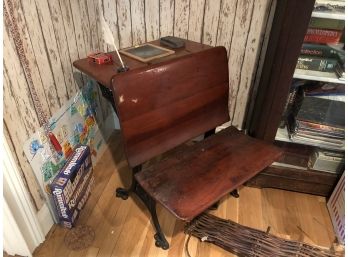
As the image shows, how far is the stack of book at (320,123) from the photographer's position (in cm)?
148

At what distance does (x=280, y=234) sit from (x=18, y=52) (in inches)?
60.8

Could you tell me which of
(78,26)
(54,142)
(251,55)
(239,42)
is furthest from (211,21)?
(54,142)

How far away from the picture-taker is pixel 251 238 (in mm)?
1436

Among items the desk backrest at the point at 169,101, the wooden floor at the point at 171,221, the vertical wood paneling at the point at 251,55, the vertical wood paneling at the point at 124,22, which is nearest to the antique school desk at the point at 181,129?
the desk backrest at the point at 169,101

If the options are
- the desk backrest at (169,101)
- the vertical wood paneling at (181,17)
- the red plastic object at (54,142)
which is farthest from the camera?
the vertical wood paneling at (181,17)

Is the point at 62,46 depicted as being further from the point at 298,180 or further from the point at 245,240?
the point at 298,180

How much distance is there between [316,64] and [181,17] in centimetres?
80

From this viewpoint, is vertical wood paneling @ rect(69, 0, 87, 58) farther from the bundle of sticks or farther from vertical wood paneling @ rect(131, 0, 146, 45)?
the bundle of sticks

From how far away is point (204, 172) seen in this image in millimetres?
1292

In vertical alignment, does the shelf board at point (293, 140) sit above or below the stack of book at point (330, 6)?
below

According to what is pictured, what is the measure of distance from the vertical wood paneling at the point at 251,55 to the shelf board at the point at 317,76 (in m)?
0.37

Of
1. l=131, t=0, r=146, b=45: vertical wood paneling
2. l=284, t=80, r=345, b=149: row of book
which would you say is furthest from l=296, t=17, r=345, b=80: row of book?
l=131, t=0, r=146, b=45: vertical wood paneling

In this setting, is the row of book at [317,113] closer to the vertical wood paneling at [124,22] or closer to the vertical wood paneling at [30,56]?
the vertical wood paneling at [124,22]

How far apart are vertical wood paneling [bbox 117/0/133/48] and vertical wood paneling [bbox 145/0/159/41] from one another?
0.11 m
